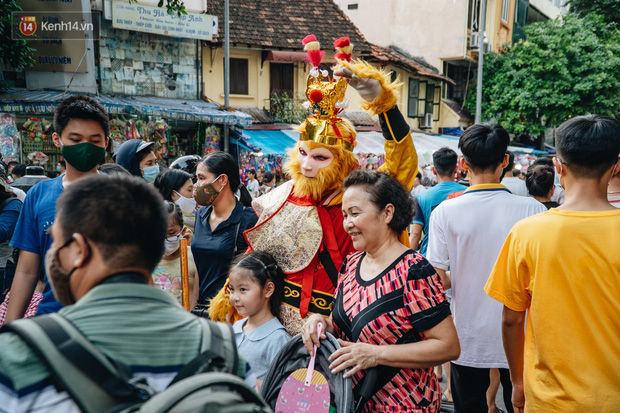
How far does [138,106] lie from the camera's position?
1212 centimetres

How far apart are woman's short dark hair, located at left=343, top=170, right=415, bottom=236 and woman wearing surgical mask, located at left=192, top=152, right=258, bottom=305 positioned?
4.48 ft

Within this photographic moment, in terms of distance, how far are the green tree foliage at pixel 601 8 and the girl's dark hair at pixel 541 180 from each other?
18.7 metres

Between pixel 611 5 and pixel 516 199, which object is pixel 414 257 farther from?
pixel 611 5

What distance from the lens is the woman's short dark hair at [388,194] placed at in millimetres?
2307

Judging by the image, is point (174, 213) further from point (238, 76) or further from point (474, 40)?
point (474, 40)

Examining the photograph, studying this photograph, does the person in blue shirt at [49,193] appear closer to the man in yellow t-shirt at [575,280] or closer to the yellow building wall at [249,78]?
the man in yellow t-shirt at [575,280]

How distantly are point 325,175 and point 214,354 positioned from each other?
1.86 m

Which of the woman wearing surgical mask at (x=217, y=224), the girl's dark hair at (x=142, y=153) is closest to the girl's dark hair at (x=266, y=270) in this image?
the woman wearing surgical mask at (x=217, y=224)

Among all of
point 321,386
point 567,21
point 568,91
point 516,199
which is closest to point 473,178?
point 516,199

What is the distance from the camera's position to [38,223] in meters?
2.51

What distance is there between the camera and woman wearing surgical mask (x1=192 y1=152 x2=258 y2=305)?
352 centimetres

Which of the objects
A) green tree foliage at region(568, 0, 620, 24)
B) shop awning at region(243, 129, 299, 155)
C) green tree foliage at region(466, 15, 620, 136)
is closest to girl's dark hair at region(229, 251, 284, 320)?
shop awning at region(243, 129, 299, 155)

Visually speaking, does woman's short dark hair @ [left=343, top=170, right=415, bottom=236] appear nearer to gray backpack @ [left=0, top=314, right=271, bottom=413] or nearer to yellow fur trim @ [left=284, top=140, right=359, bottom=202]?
yellow fur trim @ [left=284, top=140, right=359, bottom=202]

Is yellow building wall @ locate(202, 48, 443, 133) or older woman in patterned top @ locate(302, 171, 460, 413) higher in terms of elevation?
yellow building wall @ locate(202, 48, 443, 133)
